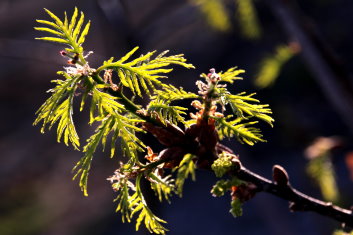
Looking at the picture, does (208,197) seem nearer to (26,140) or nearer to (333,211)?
(26,140)

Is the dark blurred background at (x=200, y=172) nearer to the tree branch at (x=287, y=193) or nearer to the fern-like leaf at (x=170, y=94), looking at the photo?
the tree branch at (x=287, y=193)

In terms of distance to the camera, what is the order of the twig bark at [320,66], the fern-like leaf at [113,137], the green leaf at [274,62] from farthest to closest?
the green leaf at [274,62] < the twig bark at [320,66] < the fern-like leaf at [113,137]

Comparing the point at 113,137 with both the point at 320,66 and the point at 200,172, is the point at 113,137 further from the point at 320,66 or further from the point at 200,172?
the point at 200,172

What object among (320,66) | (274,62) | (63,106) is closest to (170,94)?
(63,106)

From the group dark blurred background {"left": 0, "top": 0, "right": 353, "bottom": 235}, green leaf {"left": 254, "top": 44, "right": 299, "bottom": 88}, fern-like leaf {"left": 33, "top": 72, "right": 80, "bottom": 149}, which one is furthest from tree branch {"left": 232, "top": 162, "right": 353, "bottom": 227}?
dark blurred background {"left": 0, "top": 0, "right": 353, "bottom": 235}

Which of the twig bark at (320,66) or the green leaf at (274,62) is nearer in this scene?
the twig bark at (320,66)

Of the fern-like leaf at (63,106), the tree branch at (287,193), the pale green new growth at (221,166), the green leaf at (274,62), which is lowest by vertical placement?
the tree branch at (287,193)

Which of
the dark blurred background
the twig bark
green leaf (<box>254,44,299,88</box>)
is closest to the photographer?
the twig bark

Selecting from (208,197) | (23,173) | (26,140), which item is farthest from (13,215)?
(208,197)

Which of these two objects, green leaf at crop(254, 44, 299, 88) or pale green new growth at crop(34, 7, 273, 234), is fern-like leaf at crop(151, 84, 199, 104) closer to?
pale green new growth at crop(34, 7, 273, 234)

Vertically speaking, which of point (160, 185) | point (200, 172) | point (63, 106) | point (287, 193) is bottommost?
point (200, 172)

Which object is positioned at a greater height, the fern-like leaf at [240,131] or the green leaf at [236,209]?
the fern-like leaf at [240,131]

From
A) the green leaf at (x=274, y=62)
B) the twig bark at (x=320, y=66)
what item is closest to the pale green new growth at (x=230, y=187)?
the twig bark at (x=320, y=66)
